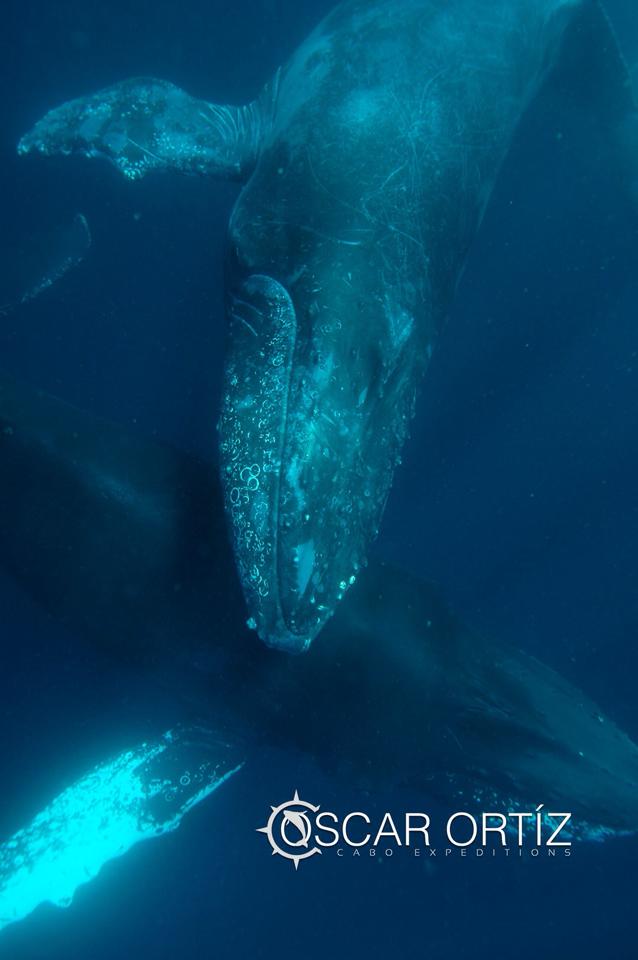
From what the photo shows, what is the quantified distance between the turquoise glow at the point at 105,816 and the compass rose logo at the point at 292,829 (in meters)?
1.29

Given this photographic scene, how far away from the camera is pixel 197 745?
6957mm

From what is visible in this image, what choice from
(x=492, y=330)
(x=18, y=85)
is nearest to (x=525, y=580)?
(x=492, y=330)

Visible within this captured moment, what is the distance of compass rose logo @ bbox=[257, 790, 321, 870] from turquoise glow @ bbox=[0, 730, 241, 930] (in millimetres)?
1290

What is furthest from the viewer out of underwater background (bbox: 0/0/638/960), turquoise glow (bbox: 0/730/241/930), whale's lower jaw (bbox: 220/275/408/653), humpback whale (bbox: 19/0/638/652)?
underwater background (bbox: 0/0/638/960)

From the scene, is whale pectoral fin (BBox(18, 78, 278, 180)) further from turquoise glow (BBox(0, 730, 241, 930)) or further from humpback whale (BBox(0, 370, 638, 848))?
turquoise glow (BBox(0, 730, 241, 930))

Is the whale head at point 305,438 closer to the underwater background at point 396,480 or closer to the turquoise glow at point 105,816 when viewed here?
the underwater background at point 396,480

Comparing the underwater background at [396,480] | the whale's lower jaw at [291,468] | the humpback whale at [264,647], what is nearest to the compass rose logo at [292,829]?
the underwater background at [396,480]

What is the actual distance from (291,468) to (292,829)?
6045 millimetres

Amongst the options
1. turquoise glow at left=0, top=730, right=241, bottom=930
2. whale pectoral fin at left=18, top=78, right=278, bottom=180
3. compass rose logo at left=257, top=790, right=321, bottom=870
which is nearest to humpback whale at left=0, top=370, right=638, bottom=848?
turquoise glow at left=0, top=730, right=241, bottom=930

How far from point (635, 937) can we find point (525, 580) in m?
7.58

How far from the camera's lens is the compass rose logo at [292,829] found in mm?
7742

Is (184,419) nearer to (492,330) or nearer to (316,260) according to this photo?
(492,330)

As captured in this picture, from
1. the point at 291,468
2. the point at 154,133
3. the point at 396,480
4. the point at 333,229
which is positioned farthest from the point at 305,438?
the point at 396,480

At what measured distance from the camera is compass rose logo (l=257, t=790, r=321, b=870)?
7.74m
